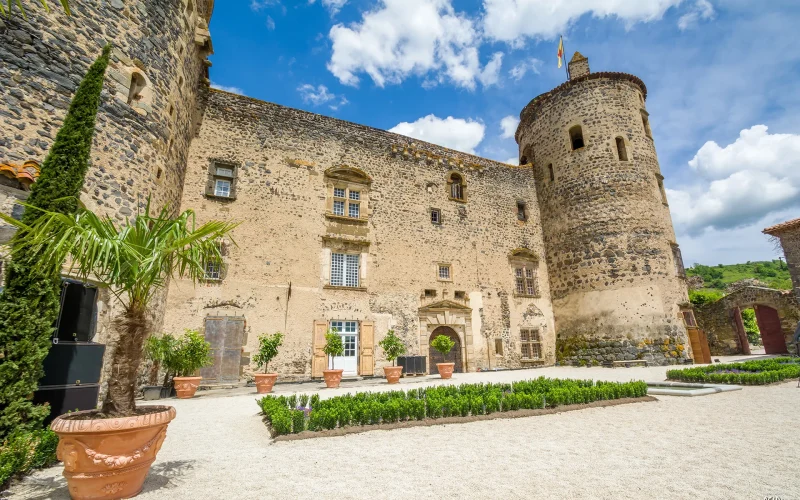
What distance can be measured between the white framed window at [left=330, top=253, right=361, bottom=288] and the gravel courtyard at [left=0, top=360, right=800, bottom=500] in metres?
8.03

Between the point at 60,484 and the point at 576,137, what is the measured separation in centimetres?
2072

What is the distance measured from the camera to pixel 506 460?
414 centimetres

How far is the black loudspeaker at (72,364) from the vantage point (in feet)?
17.4

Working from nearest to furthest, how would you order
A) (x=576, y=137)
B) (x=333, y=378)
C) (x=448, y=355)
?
(x=333, y=378), (x=448, y=355), (x=576, y=137)

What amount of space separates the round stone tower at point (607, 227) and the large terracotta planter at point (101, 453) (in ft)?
53.5

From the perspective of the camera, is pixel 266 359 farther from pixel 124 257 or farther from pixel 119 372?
pixel 124 257

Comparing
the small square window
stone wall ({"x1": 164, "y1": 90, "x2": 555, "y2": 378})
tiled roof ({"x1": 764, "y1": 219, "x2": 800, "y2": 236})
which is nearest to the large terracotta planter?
stone wall ({"x1": 164, "y1": 90, "x2": 555, "y2": 378})

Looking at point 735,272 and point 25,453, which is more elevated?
point 735,272

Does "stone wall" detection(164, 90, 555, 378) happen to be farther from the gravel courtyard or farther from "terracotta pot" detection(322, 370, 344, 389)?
the gravel courtyard

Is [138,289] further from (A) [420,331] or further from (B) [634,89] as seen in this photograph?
(B) [634,89]

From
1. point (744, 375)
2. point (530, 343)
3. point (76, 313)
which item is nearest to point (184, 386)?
point (76, 313)

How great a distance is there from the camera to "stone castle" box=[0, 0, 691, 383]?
9.01 metres

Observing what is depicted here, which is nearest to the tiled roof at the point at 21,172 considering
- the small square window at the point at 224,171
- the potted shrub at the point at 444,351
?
the small square window at the point at 224,171

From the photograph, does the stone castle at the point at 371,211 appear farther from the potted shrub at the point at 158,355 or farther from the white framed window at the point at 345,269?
the potted shrub at the point at 158,355
